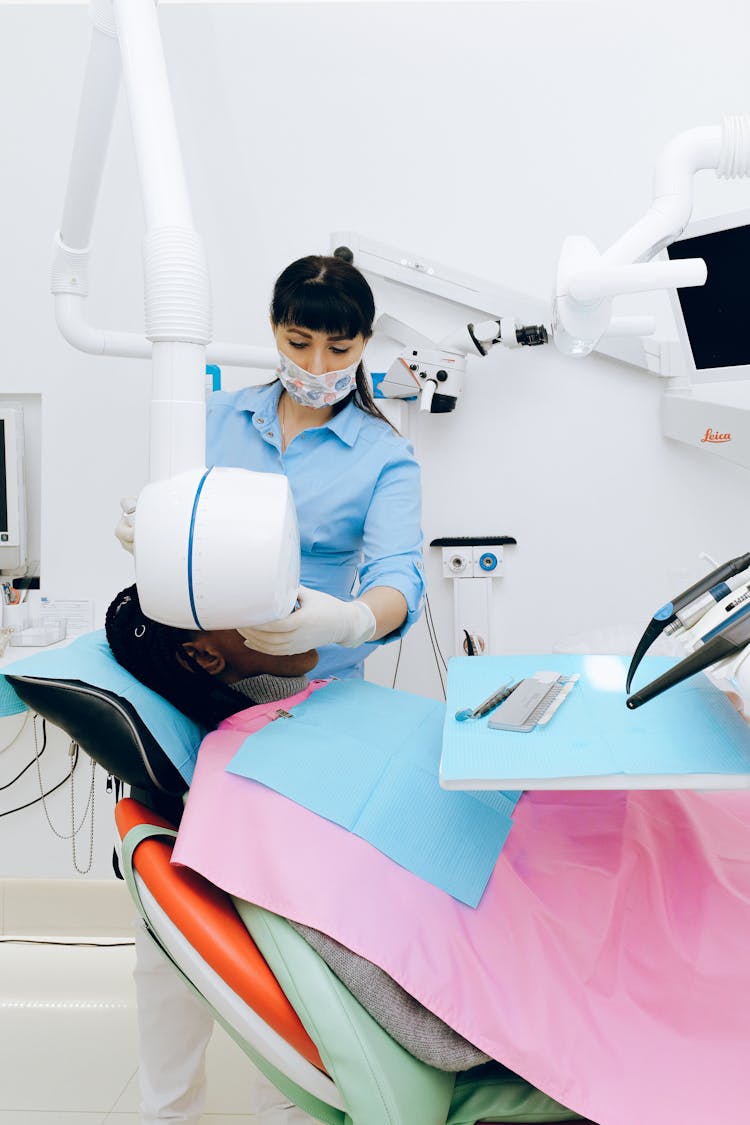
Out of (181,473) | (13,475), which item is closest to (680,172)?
(181,473)

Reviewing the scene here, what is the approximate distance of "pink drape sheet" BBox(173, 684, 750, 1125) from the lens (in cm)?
72

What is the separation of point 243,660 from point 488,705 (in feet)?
1.23

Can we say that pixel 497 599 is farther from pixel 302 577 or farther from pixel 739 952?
pixel 739 952

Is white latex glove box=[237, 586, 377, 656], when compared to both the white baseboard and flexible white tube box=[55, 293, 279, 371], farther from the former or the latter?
the white baseboard

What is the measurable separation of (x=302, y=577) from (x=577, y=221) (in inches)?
56.1

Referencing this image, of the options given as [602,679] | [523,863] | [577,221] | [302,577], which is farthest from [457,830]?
[577,221]

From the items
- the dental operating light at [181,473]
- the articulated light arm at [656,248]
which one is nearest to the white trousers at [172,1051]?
the dental operating light at [181,473]

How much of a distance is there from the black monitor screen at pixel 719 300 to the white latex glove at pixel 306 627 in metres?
1.20

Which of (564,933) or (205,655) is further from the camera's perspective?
(205,655)

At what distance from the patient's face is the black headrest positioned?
6.8 inches

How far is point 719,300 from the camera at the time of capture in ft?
5.86

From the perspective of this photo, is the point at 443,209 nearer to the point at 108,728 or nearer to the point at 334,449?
the point at 334,449

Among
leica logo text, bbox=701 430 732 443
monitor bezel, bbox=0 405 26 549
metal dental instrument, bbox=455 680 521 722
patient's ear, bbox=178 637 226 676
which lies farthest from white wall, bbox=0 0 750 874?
metal dental instrument, bbox=455 680 521 722

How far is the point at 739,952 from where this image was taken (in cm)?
79
